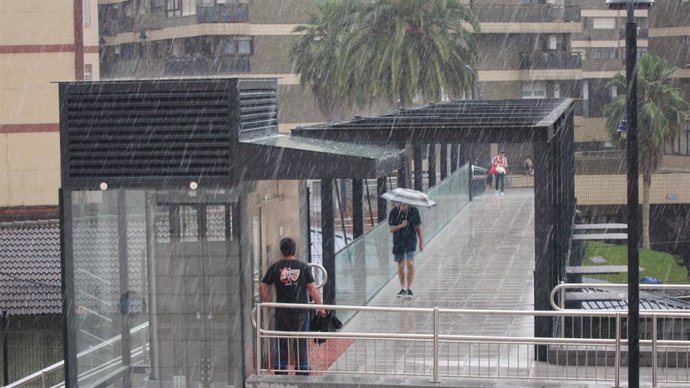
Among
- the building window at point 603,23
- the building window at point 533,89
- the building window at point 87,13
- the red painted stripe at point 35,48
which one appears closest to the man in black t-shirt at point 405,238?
the red painted stripe at point 35,48

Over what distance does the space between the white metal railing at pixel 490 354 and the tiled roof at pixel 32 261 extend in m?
21.1

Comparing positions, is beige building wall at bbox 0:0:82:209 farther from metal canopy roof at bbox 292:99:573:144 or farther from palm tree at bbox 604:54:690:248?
palm tree at bbox 604:54:690:248

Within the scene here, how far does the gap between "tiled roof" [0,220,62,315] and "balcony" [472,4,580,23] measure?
1531 inches

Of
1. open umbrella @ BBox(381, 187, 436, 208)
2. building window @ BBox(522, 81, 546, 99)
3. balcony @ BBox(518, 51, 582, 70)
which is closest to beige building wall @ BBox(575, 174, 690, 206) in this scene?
balcony @ BBox(518, 51, 582, 70)

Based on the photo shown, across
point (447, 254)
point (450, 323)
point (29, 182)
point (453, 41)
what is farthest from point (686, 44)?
point (450, 323)

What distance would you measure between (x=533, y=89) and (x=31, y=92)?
40392mm

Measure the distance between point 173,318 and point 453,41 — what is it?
4214 cm

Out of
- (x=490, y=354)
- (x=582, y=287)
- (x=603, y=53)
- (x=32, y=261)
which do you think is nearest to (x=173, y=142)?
(x=490, y=354)

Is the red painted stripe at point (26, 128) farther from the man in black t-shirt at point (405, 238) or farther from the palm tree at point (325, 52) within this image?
the man in black t-shirt at point (405, 238)

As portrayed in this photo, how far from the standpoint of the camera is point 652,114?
2421 inches

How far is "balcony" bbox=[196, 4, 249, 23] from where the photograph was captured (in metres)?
70.9

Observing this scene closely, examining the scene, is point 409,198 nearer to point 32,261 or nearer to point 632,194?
point 632,194

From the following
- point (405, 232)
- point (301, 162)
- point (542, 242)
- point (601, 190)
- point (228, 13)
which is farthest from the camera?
point (228, 13)

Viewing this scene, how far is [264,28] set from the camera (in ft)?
234
